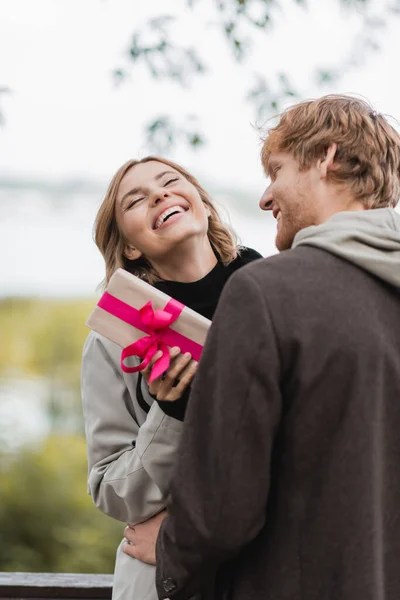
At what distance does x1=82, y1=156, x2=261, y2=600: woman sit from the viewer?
188 cm

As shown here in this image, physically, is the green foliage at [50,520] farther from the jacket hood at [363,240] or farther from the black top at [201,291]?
the jacket hood at [363,240]

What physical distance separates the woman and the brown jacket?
1.21ft

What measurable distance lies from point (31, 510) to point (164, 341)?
4.21 meters

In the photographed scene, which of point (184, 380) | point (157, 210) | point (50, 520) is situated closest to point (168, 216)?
point (157, 210)

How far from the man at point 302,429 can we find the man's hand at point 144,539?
413 mm

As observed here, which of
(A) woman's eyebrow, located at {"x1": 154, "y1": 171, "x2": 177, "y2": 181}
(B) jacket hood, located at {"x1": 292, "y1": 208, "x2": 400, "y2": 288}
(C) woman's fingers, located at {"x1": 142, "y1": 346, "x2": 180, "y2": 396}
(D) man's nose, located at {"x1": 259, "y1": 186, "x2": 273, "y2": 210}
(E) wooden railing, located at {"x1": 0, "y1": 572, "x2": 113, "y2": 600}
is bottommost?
(E) wooden railing, located at {"x1": 0, "y1": 572, "x2": 113, "y2": 600}

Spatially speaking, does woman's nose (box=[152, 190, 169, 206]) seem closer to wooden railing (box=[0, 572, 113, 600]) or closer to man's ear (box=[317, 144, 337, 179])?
man's ear (box=[317, 144, 337, 179])

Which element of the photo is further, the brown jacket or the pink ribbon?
the pink ribbon

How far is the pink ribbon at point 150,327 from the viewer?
1807 millimetres

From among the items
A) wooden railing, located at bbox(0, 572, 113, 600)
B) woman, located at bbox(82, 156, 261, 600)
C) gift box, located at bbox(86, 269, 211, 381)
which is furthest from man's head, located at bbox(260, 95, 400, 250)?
wooden railing, located at bbox(0, 572, 113, 600)

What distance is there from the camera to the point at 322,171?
166cm

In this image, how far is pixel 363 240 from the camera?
1.49 metres

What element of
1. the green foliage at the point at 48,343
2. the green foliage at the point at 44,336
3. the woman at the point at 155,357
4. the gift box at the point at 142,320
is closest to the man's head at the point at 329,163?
the gift box at the point at 142,320

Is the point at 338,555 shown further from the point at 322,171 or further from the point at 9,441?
the point at 9,441
